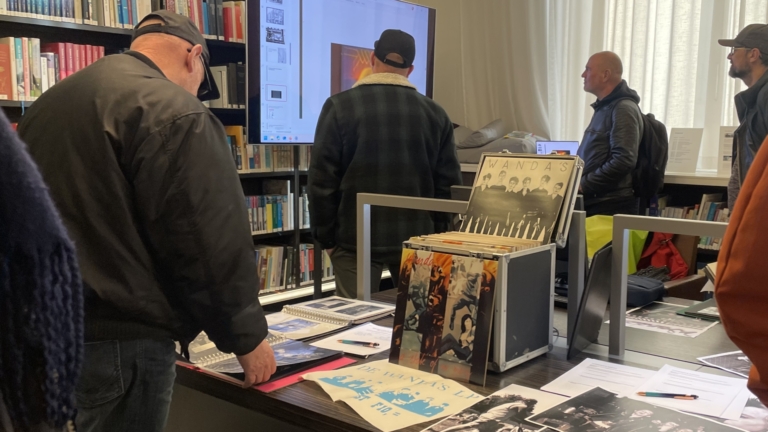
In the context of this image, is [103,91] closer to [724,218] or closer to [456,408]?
[456,408]

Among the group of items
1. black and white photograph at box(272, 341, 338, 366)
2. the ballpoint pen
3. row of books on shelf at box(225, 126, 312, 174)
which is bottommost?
black and white photograph at box(272, 341, 338, 366)

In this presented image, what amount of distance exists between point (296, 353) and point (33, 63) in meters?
2.25

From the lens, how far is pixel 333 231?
2.57 metres

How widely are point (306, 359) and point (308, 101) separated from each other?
8.41 feet

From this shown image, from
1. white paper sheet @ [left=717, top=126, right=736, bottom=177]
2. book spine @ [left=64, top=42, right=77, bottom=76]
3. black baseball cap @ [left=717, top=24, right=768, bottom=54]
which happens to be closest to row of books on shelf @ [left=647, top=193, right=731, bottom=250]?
white paper sheet @ [left=717, top=126, right=736, bottom=177]

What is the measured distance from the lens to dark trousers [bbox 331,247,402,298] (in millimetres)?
2527

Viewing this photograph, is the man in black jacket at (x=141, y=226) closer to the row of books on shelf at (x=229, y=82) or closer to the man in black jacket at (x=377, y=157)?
the man in black jacket at (x=377, y=157)

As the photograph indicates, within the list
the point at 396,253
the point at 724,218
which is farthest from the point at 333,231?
the point at 724,218

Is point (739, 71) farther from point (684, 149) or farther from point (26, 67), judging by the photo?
point (26, 67)

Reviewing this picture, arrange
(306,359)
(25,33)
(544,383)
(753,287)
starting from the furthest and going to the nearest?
(25,33), (306,359), (544,383), (753,287)

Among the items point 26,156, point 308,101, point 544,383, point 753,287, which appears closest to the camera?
point 26,156

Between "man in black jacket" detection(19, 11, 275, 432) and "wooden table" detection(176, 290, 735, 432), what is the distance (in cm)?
7

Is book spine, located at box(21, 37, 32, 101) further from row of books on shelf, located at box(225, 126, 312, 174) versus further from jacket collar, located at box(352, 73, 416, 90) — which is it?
jacket collar, located at box(352, 73, 416, 90)

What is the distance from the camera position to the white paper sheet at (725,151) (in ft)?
12.9
